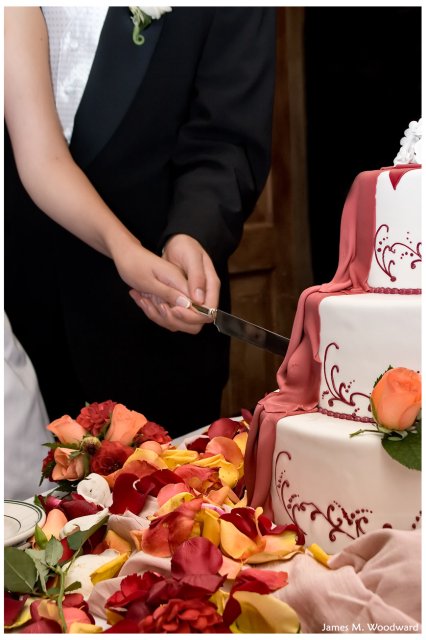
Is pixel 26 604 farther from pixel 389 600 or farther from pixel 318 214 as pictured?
pixel 318 214

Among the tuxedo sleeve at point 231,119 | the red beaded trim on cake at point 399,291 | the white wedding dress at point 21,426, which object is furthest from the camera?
the tuxedo sleeve at point 231,119

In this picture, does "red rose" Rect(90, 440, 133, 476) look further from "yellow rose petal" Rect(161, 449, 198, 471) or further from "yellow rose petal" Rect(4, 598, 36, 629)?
"yellow rose petal" Rect(4, 598, 36, 629)

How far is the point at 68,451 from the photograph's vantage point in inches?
44.4

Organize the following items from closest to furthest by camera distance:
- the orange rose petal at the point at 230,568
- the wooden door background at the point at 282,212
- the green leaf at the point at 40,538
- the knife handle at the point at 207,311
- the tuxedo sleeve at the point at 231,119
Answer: the orange rose petal at the point at 230,568, the green leaf at the point at 40,538, the knife handle at the point at 207,311, the tuxedo sleeve at the point at 231,119, the wooden door background at the point at 282,212

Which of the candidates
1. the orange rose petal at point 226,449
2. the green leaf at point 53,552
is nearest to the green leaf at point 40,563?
the green leaf at point 53,552

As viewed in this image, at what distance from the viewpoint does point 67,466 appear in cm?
113

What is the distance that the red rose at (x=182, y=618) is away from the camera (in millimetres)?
703

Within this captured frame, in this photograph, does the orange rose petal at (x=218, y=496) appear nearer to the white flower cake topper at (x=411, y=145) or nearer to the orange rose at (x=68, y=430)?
the orange rose at (x=68, y=430)

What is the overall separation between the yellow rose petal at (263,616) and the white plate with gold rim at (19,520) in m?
0.31

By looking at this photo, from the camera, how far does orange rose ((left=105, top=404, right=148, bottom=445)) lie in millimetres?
1159

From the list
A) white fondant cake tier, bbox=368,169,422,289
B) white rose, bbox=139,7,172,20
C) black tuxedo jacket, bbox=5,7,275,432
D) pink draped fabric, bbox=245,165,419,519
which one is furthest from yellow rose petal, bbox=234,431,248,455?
white rose, bbox=139,7,172,20

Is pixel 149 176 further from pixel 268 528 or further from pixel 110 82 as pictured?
pixel 268 528

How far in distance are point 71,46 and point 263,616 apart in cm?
135

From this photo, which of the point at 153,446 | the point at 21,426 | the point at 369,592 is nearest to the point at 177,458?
the point at 153,446
